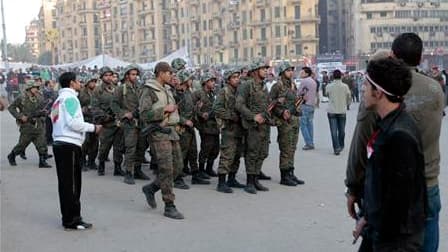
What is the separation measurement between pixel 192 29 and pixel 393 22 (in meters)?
36.2

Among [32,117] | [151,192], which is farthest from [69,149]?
[32,117]

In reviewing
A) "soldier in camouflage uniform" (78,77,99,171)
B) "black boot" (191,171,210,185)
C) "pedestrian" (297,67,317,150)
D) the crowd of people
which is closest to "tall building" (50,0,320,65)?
"pedestrian" (297,67,317,150)

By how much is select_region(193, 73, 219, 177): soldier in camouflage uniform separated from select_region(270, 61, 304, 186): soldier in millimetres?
1090

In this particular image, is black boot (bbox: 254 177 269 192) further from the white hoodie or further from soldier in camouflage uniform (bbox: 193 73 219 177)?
the white hoodie

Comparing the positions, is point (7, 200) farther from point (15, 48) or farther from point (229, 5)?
point (15, 48)

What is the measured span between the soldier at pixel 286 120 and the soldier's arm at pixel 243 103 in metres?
0.85

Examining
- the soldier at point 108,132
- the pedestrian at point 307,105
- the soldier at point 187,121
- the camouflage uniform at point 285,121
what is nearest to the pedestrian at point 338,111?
the pedestrian at point 307,105

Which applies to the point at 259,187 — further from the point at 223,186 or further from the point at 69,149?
the point at 69,149

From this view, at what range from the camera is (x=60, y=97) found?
705 centimetres

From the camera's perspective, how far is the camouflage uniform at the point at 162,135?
288 inches

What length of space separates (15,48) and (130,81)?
131 meters

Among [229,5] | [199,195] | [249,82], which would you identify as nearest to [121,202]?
[199,195]

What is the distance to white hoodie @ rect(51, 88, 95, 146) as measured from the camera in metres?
6.89

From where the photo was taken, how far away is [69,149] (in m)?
6.94
